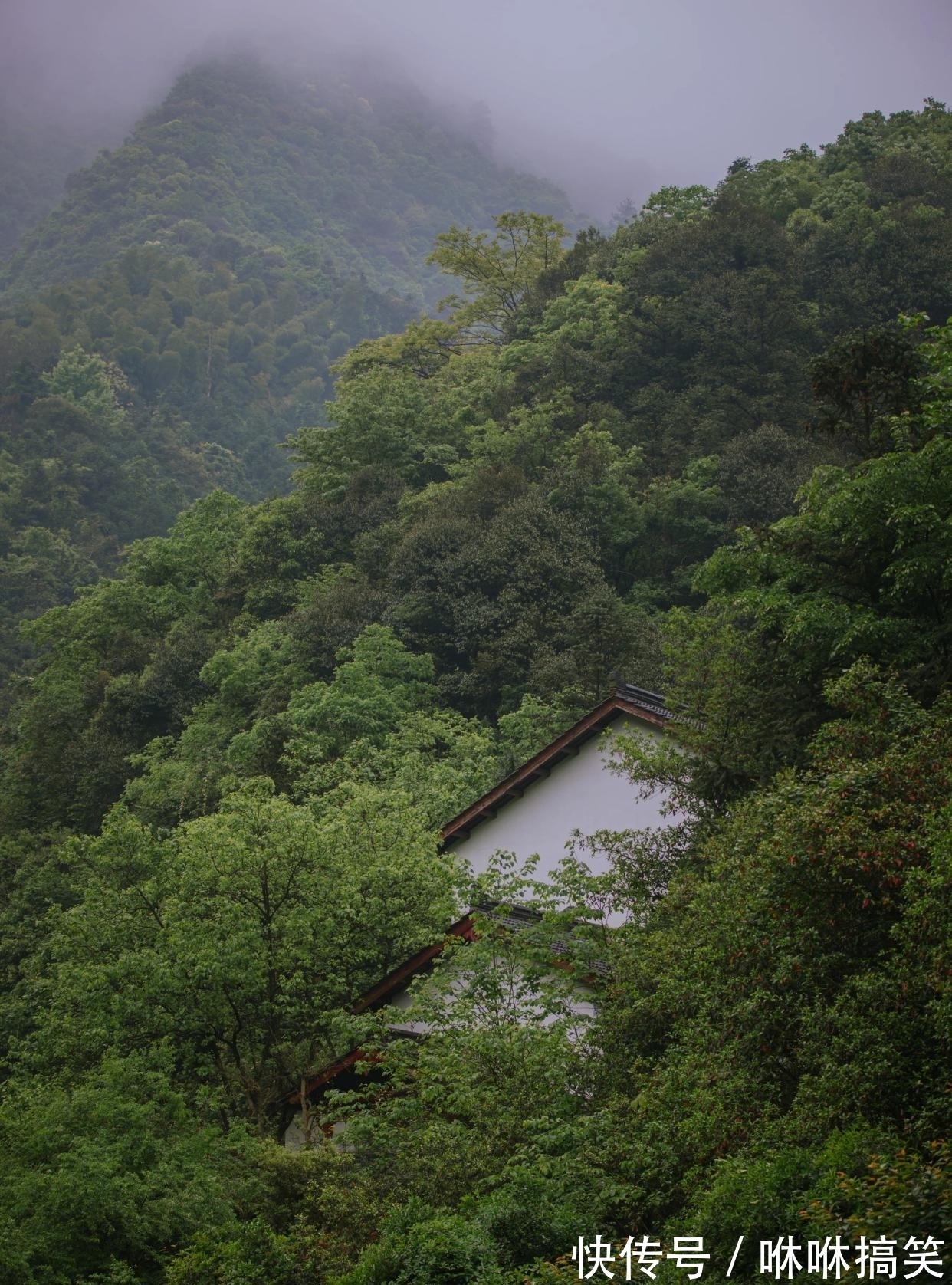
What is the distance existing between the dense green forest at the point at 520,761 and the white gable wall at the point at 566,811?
1026mm

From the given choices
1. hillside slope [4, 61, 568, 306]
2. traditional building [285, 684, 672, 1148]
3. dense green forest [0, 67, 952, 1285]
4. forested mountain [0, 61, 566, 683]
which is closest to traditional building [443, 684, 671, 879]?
traditional building [285, 684, 672, 1148]

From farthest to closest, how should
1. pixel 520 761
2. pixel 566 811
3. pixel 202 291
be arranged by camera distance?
pixel 202 291
pixel 520 761
pixel 566 811

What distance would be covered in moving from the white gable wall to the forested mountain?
42.9 meters

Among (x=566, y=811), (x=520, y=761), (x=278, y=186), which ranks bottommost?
(x=566, y=811)

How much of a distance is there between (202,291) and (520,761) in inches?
3602

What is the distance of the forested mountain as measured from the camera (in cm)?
7031

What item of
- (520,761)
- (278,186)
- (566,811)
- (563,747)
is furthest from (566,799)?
(278,186)

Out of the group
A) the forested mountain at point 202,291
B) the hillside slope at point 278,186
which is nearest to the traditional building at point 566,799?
the forested mountain at point 202,291

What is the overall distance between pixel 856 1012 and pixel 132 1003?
30.4 feet

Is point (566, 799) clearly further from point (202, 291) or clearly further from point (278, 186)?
point (278, 186)

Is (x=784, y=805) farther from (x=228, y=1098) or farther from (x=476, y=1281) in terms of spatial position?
(x=228, y=1098)

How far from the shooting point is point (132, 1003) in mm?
15281

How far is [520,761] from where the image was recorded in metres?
23.9

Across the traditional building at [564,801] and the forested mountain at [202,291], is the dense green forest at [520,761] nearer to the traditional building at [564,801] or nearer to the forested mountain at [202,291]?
the traditional building at [564,801]
